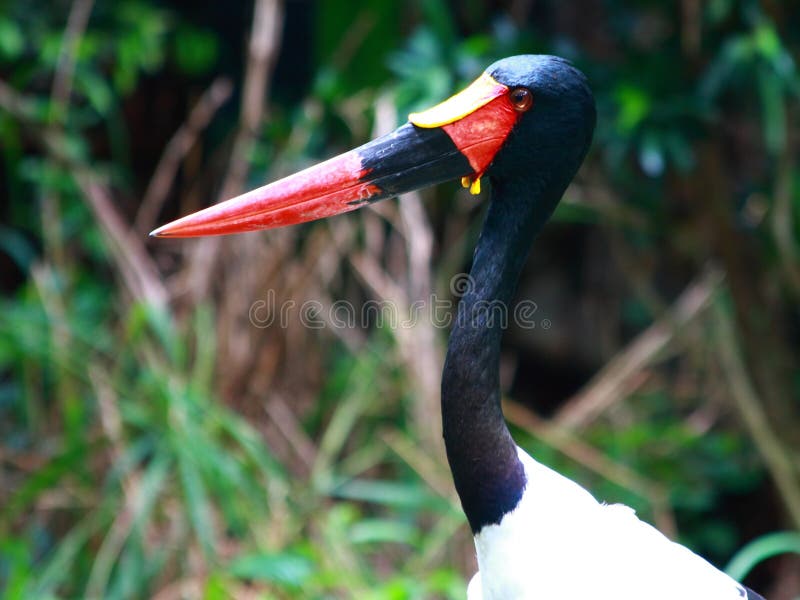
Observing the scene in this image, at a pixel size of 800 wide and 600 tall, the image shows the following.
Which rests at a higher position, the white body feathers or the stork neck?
the stork neck

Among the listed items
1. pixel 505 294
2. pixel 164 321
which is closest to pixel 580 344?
pixel 164 321

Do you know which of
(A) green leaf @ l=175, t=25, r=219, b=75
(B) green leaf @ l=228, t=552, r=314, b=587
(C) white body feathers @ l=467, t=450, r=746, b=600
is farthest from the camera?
(A) green leaf @ l=175, t=25, r=219, b=75

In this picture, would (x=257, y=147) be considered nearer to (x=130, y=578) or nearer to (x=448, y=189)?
(x=448, y=189)

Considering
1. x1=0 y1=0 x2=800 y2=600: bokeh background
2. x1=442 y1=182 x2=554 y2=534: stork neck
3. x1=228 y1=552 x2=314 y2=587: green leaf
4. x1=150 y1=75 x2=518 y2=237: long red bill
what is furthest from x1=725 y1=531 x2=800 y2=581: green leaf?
x1=150 y1=75 x2=518 y2=237: long red bill

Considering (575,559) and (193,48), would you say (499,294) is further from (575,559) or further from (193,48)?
(193,48)

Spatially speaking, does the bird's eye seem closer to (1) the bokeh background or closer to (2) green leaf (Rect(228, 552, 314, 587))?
(1) the bokeh background

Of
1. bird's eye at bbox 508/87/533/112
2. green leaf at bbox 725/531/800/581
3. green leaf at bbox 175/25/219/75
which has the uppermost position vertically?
bird's eye at bbox 508/87/533/112

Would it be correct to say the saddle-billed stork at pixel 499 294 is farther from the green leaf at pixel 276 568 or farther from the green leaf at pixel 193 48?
the green leaf at pixel 193 48

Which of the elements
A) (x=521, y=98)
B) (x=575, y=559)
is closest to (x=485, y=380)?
(x=575, y=559)

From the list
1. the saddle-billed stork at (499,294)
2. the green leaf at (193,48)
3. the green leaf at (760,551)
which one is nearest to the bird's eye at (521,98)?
the saddle-billed stork at (499,294)

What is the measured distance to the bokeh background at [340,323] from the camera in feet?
11.3

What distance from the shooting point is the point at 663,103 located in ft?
11.4

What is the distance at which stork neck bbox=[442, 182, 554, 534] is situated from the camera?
6.04ft

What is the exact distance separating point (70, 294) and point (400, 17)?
1934mm
